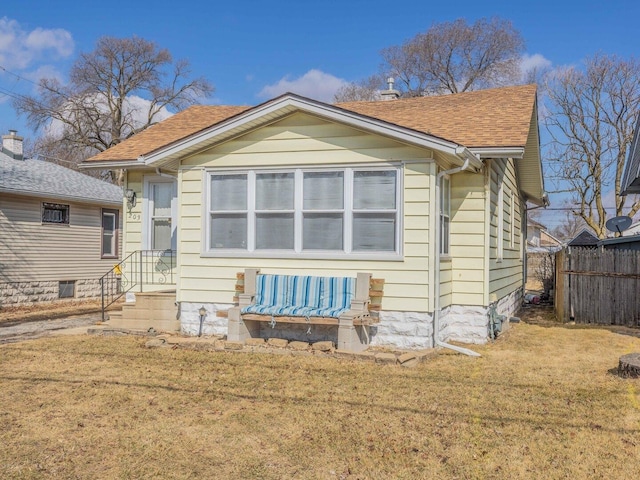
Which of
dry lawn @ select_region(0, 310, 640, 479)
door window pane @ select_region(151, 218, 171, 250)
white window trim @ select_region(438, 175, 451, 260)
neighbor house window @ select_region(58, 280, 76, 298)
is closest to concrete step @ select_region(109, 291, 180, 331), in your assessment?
dry lawn @ select_region(0, 310, 640, 479)

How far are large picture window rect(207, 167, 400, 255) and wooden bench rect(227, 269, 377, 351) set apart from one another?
492 millimetres

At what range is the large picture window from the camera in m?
8.24

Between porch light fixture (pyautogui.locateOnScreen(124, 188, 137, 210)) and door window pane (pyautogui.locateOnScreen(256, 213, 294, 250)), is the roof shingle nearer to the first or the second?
porch light fixture (pyautogui.locateOnScreen(124, 188, 137, 210))

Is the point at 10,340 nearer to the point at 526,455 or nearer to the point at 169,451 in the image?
the point at 169,451

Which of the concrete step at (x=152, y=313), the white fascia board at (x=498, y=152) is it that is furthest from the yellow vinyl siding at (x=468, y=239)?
the concrete step at (x=152, y=313)

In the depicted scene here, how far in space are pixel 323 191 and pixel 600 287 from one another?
6662 mm

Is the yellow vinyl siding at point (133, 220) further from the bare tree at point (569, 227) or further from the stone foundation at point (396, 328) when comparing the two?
the bare tree at point (569, 227)

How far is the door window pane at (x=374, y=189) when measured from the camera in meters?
8.20

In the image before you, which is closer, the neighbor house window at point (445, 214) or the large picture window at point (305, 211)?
the large picture window at point (305, 211)

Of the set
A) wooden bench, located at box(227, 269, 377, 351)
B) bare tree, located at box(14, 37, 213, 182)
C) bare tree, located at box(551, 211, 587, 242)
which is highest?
bare tree, located at box(14, 37, 213, 182)

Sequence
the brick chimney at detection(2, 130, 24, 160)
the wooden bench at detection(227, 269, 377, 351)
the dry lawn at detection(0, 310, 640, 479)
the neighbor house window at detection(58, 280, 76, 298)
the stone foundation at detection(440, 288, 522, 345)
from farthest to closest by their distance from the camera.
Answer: the brick chimney at detection(2, 130, 24, 160), the neighbor house window at detection(58, 280, 76, 298), the stone foundation at detection(440, 288, 522, 345), the wooden bench at detection(227, 269, 377, 351), the dry lawn at detection(0, 310, 640, 479)

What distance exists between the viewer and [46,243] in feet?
52.4

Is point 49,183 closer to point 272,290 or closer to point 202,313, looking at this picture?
point 202,313

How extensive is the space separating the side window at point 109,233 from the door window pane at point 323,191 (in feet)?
38.5
